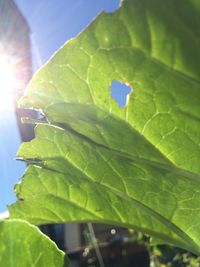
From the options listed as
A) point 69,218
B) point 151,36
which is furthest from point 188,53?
point 69,218

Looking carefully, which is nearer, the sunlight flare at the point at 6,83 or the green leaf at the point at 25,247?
the green leaf at the point at 25,247

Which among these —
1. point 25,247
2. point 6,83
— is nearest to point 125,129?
point 25,247

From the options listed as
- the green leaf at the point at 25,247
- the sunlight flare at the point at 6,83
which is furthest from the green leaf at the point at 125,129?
the sunlight flare at the point at 6,83

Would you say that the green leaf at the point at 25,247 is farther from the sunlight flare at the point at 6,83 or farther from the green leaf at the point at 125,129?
the sunlight flare at the point at 6,83

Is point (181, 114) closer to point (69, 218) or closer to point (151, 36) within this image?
point (151, 36)

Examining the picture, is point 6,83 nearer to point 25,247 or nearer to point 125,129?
point 125,129

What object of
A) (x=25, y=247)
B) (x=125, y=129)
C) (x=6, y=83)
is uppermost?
(x=6, y=83)

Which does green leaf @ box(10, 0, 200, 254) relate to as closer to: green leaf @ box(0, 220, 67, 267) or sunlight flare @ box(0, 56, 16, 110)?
green leaf @ box(0, 220, 67, 267)
